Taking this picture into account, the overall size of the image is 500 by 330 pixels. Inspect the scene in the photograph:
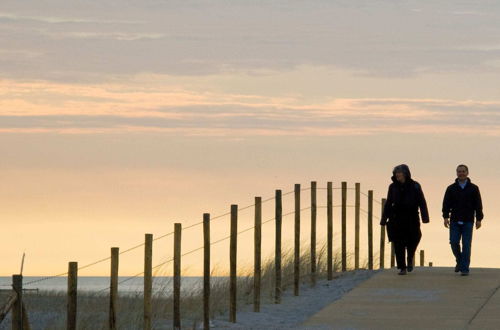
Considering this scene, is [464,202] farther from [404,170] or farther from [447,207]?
[404,170]

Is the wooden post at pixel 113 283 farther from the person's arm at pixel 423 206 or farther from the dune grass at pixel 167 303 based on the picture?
the person's arm at pixel 423 206

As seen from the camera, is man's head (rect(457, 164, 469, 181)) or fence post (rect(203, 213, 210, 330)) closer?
fence post (rect(203, 213, 210, 330))

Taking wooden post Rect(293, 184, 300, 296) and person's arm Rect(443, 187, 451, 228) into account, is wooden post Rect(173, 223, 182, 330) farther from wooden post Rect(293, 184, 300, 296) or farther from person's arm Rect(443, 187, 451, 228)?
person's arm Rect(443, 187, 451, 228)

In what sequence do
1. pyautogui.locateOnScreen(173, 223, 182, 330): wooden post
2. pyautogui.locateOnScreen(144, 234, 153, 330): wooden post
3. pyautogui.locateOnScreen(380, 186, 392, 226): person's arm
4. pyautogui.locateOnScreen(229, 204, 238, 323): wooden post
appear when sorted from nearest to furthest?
pyautogui.locateOnScreen(144, 234, 153, 330): wooden post
pyautogui.locateOnScreen(173, 223, 182, 330): wooden post
pyautogui.locateOnScreen(229, 204, 238, 323): wooden post
pyautogui.locateOnScreen(380, 186, 392, 226): person's arm

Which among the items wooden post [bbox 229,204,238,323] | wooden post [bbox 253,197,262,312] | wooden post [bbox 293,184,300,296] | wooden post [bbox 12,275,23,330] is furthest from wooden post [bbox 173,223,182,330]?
wooden post [bbox 293,184,300,296]

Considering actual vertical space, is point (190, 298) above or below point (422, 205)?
below

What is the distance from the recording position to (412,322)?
1803cm

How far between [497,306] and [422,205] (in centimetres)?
379

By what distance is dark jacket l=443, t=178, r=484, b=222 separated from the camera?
2250cm

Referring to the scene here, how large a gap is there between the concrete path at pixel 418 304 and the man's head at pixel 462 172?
187 centimetres

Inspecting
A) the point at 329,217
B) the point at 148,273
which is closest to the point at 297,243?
the point at 329,217

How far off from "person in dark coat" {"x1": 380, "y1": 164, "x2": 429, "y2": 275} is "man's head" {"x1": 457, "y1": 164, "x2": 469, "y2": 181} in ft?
2.58

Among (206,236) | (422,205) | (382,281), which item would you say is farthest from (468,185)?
(206,236)

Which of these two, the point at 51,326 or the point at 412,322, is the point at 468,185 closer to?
the point at 412,322
